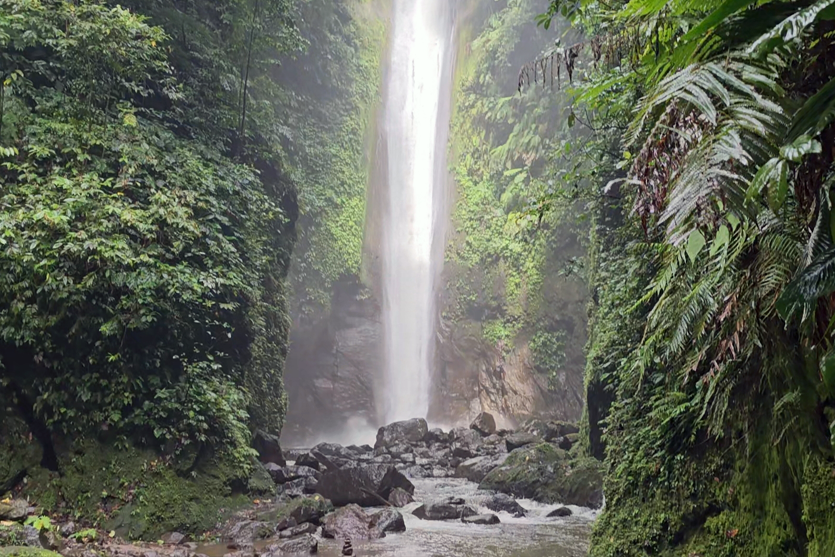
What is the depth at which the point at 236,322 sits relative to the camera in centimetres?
962

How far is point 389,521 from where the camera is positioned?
786cm

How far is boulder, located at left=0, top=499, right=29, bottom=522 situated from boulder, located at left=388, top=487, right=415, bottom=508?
16.9 ft

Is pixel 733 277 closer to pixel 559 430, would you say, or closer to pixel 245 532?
pixel 245 532

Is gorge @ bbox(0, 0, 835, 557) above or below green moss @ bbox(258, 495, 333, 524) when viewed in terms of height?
above

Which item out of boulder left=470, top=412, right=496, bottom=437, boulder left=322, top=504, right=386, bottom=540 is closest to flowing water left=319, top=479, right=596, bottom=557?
boulder left=322, top=504, right=386, bottom=540

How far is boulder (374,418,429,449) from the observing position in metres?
17.0

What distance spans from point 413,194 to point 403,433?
13.0m

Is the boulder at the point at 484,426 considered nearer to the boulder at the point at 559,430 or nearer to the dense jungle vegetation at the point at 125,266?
the boulder at the point at 559,430

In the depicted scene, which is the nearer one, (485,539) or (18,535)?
(18,535)

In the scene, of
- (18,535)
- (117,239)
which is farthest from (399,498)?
(18,535)

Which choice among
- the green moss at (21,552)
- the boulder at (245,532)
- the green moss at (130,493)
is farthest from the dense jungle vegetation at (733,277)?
the green moss at (130,493)

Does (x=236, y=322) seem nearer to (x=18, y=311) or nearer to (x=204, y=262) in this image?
(x=204, y=262)

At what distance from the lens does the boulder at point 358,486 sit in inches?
363

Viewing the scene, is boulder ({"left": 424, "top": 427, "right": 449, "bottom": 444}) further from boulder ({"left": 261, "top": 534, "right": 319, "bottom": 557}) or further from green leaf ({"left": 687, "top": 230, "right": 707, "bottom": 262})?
green leaf ({"left": 687, "top": 230, "right": 707, "bottom": 262})
